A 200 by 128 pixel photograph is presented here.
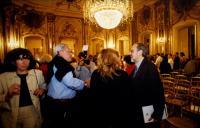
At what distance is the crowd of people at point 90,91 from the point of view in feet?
7.22

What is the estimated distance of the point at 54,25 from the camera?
14273 mm

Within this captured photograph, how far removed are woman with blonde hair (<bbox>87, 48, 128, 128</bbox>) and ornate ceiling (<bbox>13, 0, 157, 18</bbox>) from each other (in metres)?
11.4

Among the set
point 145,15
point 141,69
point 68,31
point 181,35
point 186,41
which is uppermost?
point 145,15

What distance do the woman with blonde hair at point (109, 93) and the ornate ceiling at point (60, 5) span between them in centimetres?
1138

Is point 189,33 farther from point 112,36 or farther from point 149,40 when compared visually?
point 112,36

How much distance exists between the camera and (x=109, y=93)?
218 cm

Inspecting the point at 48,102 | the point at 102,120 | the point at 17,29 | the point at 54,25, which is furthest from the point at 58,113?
the point at 54,25

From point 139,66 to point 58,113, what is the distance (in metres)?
1.22

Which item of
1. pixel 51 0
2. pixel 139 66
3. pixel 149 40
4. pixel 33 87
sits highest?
pixel 51 0

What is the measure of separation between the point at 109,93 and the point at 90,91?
0.36 m

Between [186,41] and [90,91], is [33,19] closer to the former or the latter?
[186,41]

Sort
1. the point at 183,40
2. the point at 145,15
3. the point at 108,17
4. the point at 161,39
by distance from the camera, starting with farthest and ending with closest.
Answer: the point at 145,15 < the point at 183,40 < the point at 161,39 < the point at 108,17

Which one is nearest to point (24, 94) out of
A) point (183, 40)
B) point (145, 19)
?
point (183, 40)

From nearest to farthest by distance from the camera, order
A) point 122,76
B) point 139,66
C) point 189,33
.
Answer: point 122,76 < point 139,66 < point 189,33
